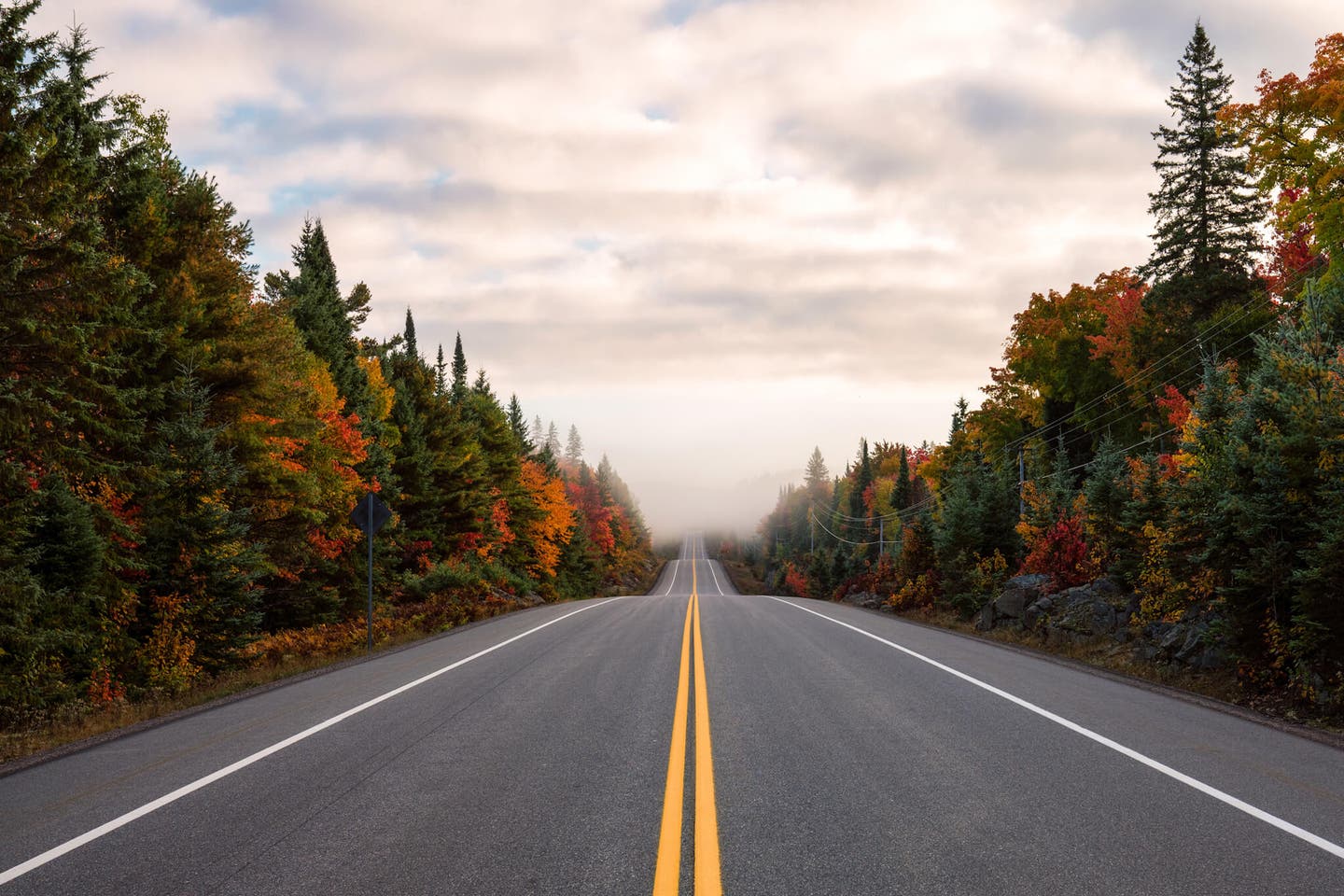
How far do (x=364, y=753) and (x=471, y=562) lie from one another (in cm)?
3023

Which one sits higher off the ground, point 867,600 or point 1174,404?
point 1174,404

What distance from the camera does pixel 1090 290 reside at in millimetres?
46969

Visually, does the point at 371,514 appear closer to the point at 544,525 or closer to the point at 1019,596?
the point at 1019,596

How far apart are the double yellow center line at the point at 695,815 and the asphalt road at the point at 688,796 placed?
24 millimetres

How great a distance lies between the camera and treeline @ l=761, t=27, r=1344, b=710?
991 centimetres

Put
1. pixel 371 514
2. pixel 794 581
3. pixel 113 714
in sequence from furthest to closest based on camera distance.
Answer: pixel 794 581 → pixel 371 514 → pixel 113 714

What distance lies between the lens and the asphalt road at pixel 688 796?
13.1 feet

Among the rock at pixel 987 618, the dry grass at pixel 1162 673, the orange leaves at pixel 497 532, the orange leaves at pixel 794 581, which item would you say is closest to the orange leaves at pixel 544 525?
the orange leaves at pixel 497 532

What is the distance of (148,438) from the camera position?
55.6 ft

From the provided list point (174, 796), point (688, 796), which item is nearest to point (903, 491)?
point (688, 796)

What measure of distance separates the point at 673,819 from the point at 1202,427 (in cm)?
1260

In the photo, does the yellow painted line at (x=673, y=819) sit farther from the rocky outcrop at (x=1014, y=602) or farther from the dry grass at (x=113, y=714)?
the rocky outcrop at (x=1014, y=602)

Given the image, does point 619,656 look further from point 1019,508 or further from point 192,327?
point 1019,508

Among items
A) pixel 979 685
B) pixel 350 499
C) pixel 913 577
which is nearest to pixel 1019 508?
pixel 913 577
